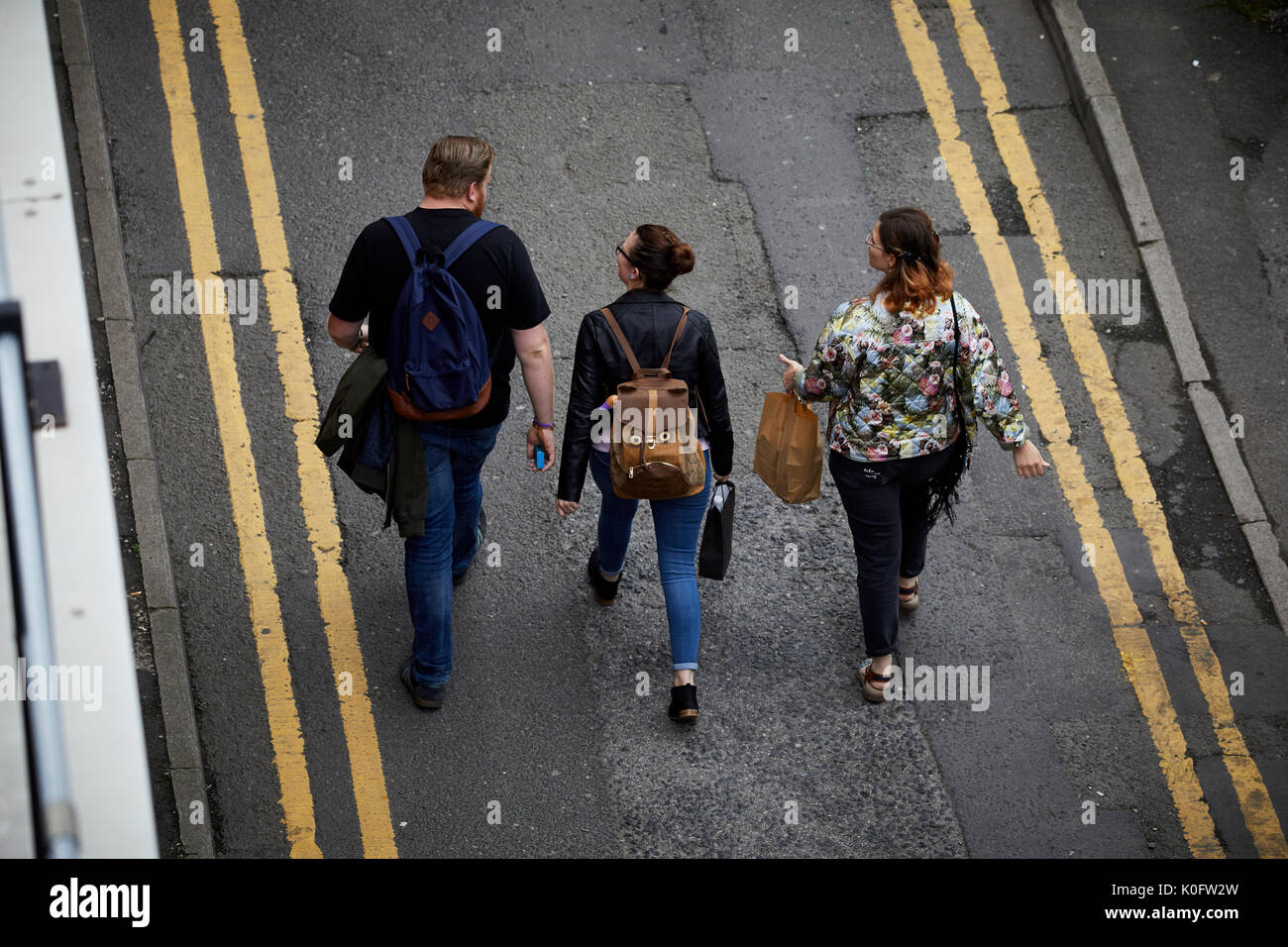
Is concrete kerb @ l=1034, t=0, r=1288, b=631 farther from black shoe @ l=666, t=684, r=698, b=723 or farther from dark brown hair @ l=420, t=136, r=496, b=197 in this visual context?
dark brown hair @ l=420, t=136, r=496, b=197

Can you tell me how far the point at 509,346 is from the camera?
15.3 ft

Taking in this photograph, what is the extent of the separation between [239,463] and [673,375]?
2.37 meters

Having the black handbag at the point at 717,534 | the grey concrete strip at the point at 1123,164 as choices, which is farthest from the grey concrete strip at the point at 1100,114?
the black handbag at the point at 717,534

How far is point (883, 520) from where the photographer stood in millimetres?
5008

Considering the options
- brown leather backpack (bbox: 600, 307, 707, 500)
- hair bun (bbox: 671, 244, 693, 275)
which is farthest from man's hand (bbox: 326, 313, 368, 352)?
hair bun (bbox: 671, 244, 693, 275)

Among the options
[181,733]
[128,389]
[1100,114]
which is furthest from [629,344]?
[1100,114]

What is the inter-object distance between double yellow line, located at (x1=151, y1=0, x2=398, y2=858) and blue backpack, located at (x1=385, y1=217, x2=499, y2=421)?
1.46 meters

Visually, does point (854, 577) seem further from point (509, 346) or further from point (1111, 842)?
point (509, 346)

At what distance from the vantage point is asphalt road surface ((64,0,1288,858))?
5.13m

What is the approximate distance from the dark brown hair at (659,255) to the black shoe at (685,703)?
1.73 m

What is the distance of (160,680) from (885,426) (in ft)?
10.2

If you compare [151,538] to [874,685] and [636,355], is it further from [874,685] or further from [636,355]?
[874,685]
